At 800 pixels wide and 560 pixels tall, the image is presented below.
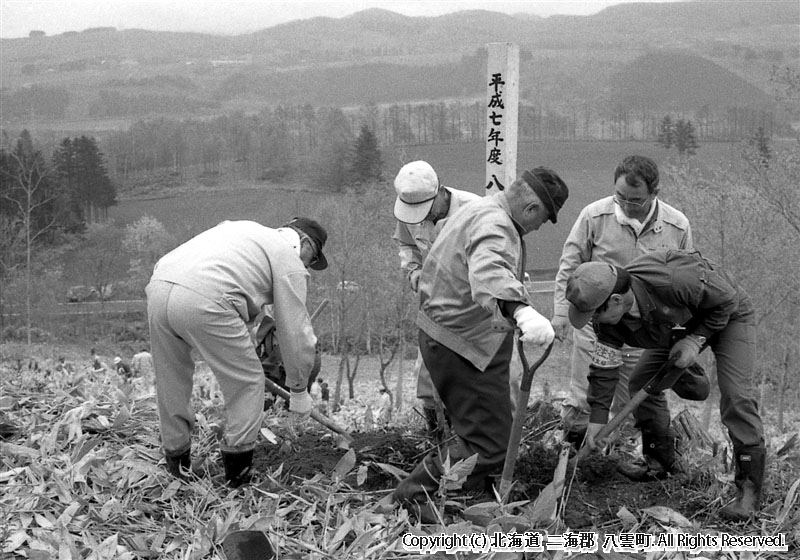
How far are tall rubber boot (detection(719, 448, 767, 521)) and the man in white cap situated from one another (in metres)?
1.73

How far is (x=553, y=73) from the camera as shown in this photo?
77.1 m

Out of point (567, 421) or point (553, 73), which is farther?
point (553, 73)

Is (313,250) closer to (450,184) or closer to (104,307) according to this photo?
(450,184)

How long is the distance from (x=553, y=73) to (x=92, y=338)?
5980 centimetres

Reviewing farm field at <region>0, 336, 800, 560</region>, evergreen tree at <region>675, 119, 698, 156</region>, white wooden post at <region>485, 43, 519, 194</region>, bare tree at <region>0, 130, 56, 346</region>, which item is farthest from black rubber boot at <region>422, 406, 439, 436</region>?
bare tree at <region>0, 130, 56, 346</region>

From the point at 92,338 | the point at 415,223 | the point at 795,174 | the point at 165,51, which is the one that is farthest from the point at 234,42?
the point at 415,223

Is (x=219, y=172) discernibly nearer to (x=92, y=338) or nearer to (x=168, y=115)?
(x=92, y=338)

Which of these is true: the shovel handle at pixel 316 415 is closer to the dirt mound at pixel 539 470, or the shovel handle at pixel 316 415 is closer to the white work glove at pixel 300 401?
the dirt mound at pixel 539 470

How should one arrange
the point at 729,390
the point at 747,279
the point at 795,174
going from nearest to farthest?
the point at 729,390, the point at 747,279, the point at 795,174

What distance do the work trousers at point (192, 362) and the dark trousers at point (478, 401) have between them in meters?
0.99

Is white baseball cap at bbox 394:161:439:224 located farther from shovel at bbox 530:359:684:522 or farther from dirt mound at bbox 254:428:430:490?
shovel at bbox 530:359:684:522

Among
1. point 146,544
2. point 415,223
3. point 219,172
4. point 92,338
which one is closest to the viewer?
point 146,544

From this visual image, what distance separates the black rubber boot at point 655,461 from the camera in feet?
15.0

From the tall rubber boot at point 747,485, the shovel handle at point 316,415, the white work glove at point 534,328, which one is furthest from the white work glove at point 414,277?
the tall rubber boot at point 747,485
